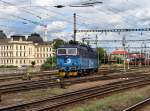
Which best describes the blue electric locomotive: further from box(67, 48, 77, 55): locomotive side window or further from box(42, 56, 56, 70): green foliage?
box(42, 56, 56, 70): green foliage

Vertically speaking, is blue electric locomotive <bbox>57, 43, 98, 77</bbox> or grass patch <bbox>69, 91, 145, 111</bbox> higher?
blue electric locomotive <bbox>57, 43, 98, 77</bbox>

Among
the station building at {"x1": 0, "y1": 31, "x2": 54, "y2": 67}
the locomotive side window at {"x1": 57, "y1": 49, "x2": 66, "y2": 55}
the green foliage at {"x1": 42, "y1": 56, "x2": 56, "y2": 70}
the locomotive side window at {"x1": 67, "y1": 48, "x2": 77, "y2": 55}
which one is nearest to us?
the locomotive side window at {"x1": 67, "y1": 48, "x2": 77, "y2": 55}

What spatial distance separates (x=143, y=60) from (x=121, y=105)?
115 metres

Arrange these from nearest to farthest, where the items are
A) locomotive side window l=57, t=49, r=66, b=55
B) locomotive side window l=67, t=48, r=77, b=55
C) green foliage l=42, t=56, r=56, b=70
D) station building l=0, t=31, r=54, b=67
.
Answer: locomotive side window l=67, t=48, r=77, b=55 → locomotive side window l=57, t=49, r=66, b=55 → green foliage l=42, t=56, r=56, b=70 → station building l=0, t=31, r=54, b=67

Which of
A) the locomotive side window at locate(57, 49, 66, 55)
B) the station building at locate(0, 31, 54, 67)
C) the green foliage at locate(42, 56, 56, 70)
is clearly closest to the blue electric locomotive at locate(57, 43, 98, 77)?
the locomotive side window at locate(57, 49, 66, 55)

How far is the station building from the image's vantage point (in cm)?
16500

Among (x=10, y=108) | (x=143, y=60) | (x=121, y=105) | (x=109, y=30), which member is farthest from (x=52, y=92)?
(x=143, y=60)

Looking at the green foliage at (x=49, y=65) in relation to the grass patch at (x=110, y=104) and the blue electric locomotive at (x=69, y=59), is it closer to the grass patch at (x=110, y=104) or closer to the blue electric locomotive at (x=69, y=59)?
the blue electric locomotive at (x=69, y=59)

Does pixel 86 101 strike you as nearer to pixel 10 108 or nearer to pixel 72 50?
pixel 10 108

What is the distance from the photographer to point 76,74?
46031 millimetres

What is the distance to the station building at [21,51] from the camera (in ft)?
541

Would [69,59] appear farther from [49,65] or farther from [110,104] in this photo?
[49,65]

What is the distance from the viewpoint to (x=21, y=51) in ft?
552

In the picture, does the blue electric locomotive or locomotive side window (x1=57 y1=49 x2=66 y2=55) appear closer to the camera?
the blue electric locomotive
